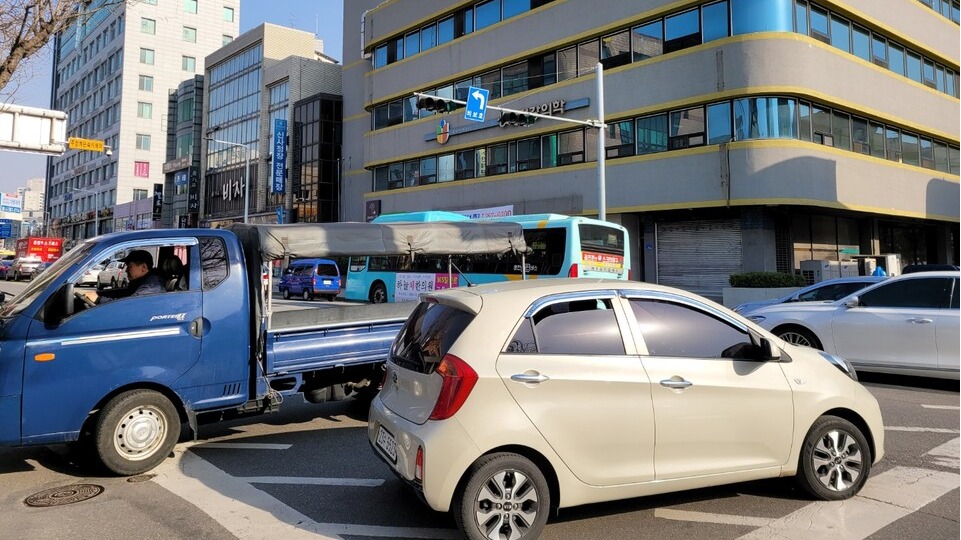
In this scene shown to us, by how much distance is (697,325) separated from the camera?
14.3 ft

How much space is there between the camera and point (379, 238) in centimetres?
722

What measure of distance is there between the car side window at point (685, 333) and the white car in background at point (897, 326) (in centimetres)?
569

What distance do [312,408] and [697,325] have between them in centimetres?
512

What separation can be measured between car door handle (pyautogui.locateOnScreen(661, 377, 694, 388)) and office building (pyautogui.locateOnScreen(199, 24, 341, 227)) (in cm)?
4382

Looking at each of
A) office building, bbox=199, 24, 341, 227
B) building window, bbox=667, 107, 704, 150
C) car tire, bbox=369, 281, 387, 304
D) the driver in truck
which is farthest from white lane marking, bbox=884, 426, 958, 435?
office building, bbox=199, 24, 341, 227

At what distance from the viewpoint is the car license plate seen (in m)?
3.97

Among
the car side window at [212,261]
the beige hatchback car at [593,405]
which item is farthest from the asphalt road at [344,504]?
the car side window at [212,261]

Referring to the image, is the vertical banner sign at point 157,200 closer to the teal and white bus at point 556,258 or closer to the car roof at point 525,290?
the teal and white bus at point 556,258

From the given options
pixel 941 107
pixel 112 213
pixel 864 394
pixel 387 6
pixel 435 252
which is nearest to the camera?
pixel 864 394

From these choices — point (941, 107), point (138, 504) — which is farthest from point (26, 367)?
point (941, 107)

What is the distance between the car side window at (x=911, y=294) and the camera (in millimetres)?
8500

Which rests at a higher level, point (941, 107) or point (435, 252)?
point (941, 107)

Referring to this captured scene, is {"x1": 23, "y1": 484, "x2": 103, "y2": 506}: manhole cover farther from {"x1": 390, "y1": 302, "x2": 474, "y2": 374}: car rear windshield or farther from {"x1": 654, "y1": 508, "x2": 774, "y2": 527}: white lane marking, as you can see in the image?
{"x1": 654, "y1": 508, "x2": 774, "y2": 527}: white lane marking

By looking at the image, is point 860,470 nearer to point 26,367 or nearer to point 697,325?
point 697,325
